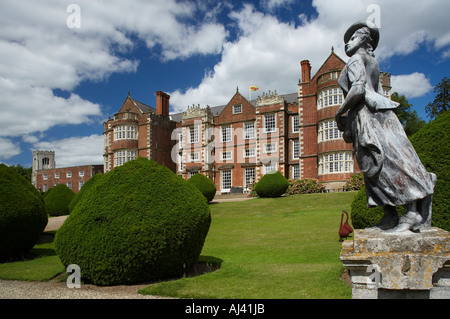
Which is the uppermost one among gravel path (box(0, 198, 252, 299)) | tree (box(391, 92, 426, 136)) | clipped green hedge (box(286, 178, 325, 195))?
tree (box(391, 92, 426, 136))

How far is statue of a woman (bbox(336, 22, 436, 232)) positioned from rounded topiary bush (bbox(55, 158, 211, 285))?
4153 millimetres

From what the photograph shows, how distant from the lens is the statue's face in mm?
4531

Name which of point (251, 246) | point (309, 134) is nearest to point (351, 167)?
point (309, 134)

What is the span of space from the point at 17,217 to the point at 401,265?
1101 centimetres

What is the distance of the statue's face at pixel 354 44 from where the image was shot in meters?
4.53

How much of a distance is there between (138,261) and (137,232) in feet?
1.91

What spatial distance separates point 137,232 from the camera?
6.90 m

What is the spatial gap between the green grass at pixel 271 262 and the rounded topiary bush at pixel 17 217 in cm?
570

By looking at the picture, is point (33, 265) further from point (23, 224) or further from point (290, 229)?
point (290, 229)

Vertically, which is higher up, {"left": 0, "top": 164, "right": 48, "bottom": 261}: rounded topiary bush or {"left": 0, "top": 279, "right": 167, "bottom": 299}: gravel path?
{"left": 0, "top": 164, "right": 48, "bottom": 261}: rounded topiary bush

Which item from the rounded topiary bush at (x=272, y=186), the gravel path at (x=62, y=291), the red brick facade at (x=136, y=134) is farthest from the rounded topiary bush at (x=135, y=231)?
the red brick facade at (x=136, y=134)

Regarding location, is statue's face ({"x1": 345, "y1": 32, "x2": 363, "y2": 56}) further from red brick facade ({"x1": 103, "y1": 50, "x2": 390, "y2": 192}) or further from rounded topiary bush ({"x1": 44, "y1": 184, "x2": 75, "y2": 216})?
red brick facade ({"x1": 103, "y1": 50, "x2": 390, "y2": 192})

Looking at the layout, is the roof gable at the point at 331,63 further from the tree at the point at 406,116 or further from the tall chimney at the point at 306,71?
the tree at the point at 406,116

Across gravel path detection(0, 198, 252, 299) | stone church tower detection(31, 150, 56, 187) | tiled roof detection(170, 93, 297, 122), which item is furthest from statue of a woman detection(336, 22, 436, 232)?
stone church tower detection(31, 150, 56, 187)
